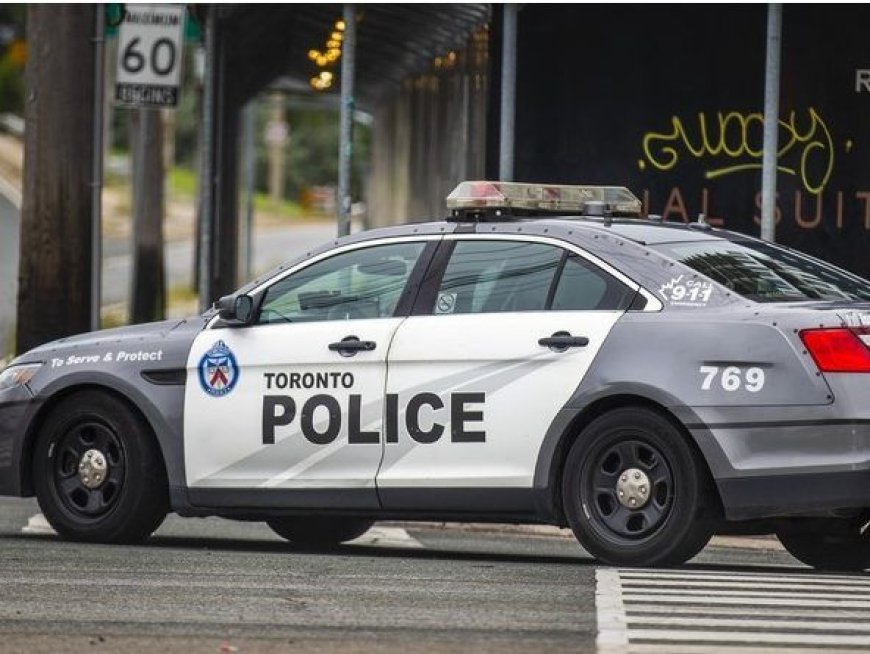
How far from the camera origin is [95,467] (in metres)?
10.5

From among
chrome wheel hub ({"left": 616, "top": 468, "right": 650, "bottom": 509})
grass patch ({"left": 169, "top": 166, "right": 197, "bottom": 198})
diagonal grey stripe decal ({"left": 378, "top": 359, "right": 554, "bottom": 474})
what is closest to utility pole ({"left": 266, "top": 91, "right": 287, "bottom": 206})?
grass patch ({"left": 169, "top": 166, "right": 197, "bottom": 198})

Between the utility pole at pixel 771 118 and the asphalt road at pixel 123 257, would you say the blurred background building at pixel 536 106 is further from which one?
the asphalt road at pixel 123 257

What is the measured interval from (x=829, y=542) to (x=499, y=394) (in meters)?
1.62

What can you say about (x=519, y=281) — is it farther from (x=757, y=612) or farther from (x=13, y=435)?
(x=13, y=435)

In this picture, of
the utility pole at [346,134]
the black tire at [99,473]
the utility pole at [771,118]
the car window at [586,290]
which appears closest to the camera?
the car window at [586,290]

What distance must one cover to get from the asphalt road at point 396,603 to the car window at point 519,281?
1.06m

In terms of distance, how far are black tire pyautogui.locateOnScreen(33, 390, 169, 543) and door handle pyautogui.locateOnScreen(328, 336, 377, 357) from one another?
106 centimetres

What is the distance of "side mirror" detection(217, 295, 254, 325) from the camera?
1007cm

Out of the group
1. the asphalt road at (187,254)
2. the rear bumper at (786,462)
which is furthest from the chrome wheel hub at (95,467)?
the asphalt road at (187,254)

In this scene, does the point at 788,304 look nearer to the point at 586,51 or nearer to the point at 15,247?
the point at 586,51

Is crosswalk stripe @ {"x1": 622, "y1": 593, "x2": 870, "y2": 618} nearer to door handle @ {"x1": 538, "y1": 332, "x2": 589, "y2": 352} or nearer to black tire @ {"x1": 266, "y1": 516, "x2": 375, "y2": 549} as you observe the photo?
door handle @ {"x1": 538, "y1": 332, "x2": 589, "y2": 352}

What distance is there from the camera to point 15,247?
35188 millimetres

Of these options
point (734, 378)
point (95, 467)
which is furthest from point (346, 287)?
point (734, 378)

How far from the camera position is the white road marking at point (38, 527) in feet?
36.9
